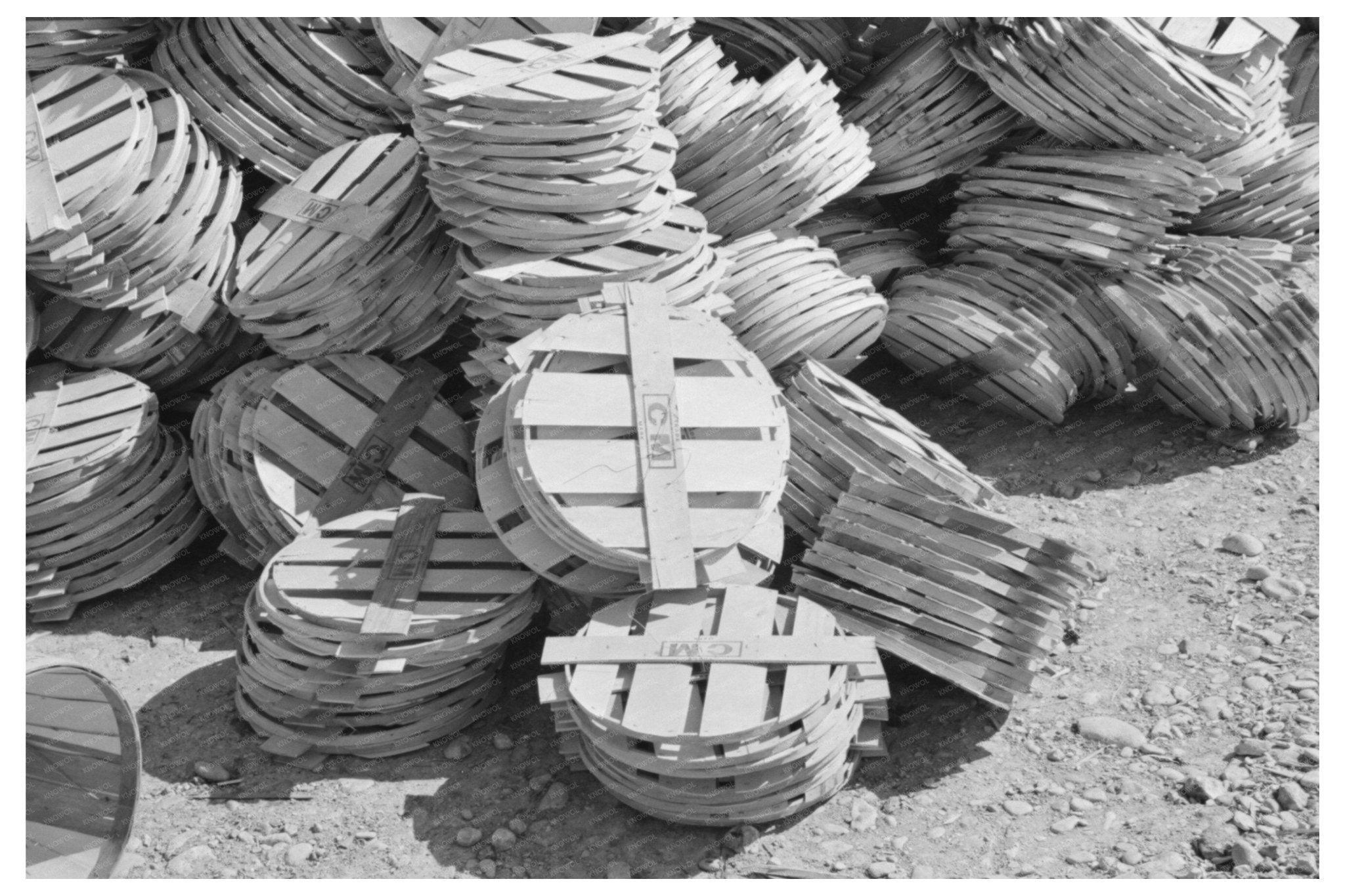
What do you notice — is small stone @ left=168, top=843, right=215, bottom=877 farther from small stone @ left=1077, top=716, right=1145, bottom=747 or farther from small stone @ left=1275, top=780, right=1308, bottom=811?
small stone @ left=1275, top=780, right=1308, bottom=811

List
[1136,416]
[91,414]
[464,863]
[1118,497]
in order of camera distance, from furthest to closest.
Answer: [1136,416] < [1118,497] < [91,414] < [464,863]

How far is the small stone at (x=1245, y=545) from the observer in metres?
6.45

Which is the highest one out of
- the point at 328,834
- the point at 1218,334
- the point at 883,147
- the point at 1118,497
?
the point at 883,147

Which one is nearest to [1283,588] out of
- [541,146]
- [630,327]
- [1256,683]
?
[1256,683]

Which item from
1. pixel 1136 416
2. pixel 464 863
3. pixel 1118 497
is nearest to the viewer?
pixel 464 863

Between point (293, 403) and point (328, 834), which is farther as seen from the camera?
point (293, 403)

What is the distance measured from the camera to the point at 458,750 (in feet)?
18.5

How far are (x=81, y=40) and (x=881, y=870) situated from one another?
4786 millimetres

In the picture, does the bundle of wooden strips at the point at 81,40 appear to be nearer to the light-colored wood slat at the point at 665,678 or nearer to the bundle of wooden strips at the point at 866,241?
the bundle of wooden strips at the point at 866,241

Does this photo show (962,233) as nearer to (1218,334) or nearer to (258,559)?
(1218,334)

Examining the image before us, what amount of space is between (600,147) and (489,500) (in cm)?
151

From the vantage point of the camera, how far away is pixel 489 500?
214 inches

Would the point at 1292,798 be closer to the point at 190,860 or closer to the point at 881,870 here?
the point at 881,870

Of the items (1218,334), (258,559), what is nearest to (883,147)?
(1218,334)
